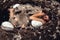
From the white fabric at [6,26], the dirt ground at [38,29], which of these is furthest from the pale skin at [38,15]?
the white fabric at [6,26]

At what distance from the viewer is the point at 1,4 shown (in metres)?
2.56

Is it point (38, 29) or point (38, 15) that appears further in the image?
point (38, 15)

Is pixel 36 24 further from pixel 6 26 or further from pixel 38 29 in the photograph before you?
pixel 6 26

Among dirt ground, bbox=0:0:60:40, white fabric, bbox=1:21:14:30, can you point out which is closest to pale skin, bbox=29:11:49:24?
dirt ground, bbox=0:0:60:40

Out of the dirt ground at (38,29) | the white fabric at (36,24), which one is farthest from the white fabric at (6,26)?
the white fabric at (36,24)

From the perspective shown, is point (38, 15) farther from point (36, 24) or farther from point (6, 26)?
point (6, 26)

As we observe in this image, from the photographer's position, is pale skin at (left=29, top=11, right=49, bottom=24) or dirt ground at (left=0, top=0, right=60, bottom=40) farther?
pale skin at (left=29, top=11, right=49, bottom=24)

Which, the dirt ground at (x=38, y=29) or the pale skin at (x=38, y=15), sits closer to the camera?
the dirt ground at (x=38, y=29)

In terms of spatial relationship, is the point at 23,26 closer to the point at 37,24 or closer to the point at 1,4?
the point at 37,24

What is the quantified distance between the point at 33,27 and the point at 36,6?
26cm

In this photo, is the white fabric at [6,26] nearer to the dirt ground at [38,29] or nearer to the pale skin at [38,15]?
the dirt ground at [38,29]

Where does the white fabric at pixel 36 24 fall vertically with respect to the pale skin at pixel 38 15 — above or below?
below

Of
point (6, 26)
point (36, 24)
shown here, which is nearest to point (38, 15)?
point (36, 24)

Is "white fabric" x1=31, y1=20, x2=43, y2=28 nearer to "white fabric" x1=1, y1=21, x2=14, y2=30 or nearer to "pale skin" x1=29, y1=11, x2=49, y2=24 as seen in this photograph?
"pale skin" x1=29, y1=11, x2=49, y2=24
